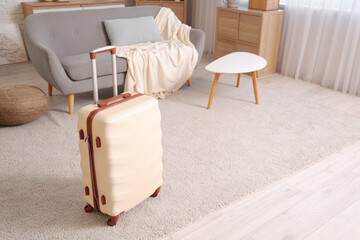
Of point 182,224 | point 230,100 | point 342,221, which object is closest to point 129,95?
point 182,224

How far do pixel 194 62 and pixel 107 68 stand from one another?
86 cm

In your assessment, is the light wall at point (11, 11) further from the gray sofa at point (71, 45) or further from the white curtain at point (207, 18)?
the white curtain at point (207, 18)

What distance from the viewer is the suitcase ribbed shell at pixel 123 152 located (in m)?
1.43

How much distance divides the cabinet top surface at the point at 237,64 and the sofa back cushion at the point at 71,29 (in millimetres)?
1145

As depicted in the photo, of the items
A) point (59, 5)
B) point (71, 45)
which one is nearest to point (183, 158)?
point (71, 45)

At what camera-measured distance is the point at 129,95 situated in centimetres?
162

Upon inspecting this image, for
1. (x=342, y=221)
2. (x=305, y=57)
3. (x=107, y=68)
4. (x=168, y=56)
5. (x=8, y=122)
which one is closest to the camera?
(x=342, y=221)

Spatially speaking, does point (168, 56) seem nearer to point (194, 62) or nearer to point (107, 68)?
point (194, 62)

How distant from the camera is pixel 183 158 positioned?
A: 2.19m

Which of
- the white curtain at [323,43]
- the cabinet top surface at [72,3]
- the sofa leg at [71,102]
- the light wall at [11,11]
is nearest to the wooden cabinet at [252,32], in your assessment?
the white curtain at [323,43]

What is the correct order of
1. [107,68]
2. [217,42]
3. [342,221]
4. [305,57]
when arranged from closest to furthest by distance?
[342,221]
[107,68]
[305,57]
[217,42]

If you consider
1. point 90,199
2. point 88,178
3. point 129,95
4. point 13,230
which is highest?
point 129,95

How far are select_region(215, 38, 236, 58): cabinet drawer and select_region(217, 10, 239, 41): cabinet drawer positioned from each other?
0.06m

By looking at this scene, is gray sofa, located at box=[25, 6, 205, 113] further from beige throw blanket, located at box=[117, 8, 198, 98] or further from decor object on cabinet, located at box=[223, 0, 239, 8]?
decor object on cabinet, located at box=[223, 0, 239, 8]
